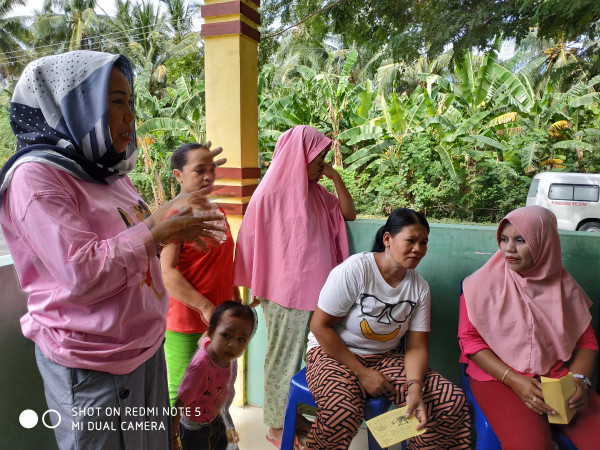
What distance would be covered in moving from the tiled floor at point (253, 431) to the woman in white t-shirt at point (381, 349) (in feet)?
2.05

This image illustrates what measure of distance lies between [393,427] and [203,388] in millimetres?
688

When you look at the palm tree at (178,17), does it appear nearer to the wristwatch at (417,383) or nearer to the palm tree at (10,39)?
the palm tree at (10,39)

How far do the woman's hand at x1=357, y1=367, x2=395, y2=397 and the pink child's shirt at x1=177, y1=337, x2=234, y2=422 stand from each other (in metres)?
0.53

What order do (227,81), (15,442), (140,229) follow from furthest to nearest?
(227,81) → (15,442) → (140,229)

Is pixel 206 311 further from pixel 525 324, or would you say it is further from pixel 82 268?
pixel 525 324

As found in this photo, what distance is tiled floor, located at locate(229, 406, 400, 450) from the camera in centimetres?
225

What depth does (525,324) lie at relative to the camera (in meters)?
1.79

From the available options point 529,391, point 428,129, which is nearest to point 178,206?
point 529,391

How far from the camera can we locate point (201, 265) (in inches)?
73.1

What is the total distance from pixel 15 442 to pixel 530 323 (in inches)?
79.0

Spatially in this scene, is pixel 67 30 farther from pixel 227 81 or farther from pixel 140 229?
pixel 140 229

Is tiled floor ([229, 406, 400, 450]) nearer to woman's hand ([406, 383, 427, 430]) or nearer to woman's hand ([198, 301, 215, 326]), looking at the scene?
woman's hand ([406, 383, 427, 430])

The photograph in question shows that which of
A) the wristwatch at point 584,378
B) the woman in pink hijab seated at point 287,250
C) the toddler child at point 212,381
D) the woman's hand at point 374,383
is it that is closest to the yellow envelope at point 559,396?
the wristwatch at point 584,378

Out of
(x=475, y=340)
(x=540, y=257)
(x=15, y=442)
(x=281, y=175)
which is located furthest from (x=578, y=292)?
(x=15, y=442)
